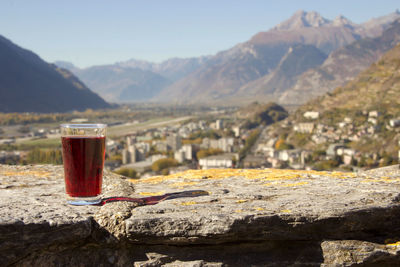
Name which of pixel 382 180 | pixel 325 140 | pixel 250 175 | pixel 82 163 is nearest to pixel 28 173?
pixel 82 163

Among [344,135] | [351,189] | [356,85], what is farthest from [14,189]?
[356,85]

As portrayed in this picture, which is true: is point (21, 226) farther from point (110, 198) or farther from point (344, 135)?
point (344, 135)

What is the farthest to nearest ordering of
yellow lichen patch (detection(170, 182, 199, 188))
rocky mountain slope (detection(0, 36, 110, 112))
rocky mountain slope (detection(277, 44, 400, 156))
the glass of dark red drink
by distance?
1. rocky mountain slope (detection(0, 36, 110, 112))
2. rocky mountain slope (detection(277, 44, 400, 156))
3. yellow lichen patch (detection(170, 182, 199, 188))
4. the glass of dark red drink

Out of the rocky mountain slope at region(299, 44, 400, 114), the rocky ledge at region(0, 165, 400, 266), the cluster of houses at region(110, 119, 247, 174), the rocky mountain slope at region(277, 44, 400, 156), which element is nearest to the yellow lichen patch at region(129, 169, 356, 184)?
the rocky ledge at region(0, 165, 400, 266)

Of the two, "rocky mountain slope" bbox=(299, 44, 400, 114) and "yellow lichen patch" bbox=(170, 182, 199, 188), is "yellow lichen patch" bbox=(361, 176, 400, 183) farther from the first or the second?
"rocky mountain slope" bbox=(299, 44, 400, 114)

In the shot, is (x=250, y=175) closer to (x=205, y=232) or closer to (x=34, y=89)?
(x=205, y=232)

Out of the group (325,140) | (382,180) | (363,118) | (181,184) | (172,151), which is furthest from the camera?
(363,118)
